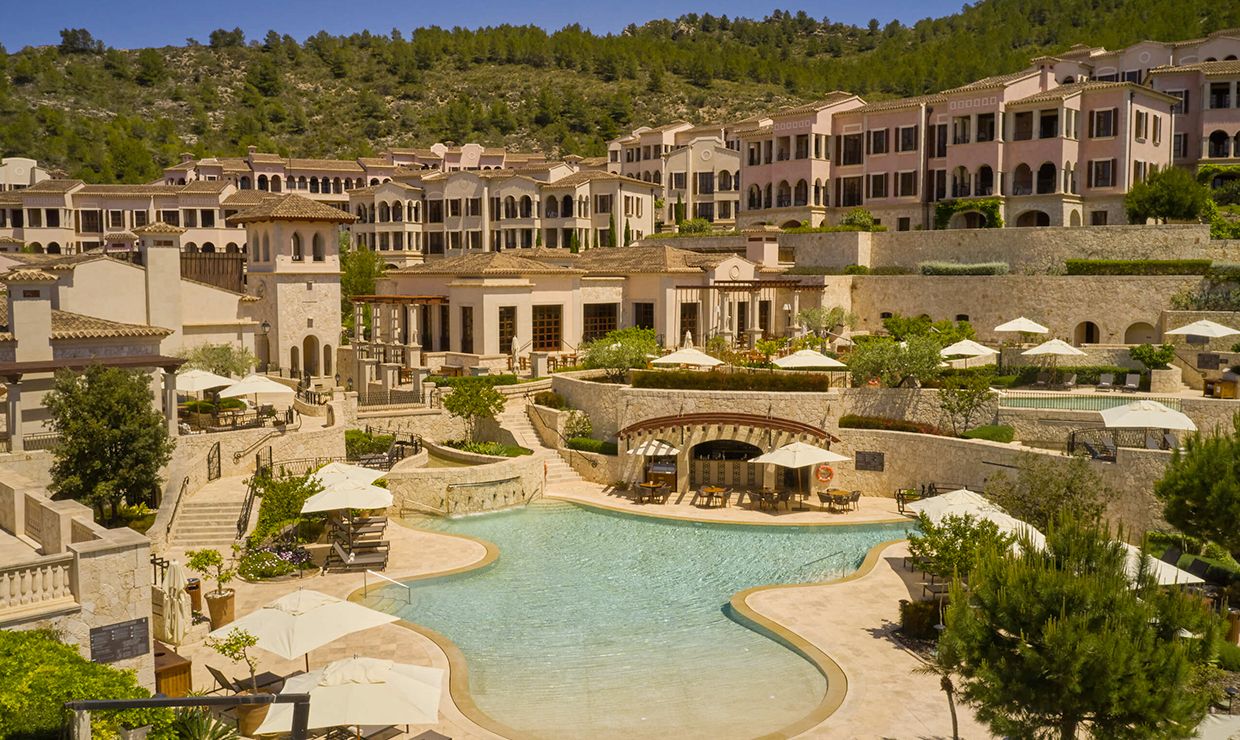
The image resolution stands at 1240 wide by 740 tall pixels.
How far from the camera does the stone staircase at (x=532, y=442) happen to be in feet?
120

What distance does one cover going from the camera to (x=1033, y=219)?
59188 mm

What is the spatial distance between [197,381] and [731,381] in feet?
61.8

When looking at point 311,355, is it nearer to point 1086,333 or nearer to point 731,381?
point 731,381

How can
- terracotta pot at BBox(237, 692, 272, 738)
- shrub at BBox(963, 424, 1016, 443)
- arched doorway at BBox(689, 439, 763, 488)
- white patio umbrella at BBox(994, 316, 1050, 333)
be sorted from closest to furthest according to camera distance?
terracotta pot at BBox(237, 692, 272, 738)
shrub at BBox(963, 424, 1016, 443)
arched doorway at BBox(689, 439, 763, 488)
white patio umbrella at BBox(994, 316, 1050, 333)

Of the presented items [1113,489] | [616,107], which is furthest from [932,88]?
[1113,489]

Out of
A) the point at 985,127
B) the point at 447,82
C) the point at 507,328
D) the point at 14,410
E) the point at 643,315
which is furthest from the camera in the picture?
the point at 447,82

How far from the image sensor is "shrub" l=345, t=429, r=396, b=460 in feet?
117

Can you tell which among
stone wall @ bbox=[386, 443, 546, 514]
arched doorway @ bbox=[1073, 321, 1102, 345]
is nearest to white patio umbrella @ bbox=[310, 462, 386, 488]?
stone wall @ bbox=[386, 443, 546, 514]

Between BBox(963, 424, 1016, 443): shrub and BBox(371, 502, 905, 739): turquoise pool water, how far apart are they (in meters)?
5.41

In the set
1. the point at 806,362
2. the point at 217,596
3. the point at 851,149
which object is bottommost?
the point at 217,596

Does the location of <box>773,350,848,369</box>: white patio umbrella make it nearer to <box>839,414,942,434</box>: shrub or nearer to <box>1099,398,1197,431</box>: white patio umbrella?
<box>839,414,942,434</box>: shrub

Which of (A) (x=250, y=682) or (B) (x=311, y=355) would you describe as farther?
(B) (x=311, y=355)

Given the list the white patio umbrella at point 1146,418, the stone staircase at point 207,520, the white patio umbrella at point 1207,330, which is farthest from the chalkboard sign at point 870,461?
the stone staircase at point 207,520

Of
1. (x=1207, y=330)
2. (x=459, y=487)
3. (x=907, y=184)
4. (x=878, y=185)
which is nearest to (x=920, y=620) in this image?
(x=459, y=487)
